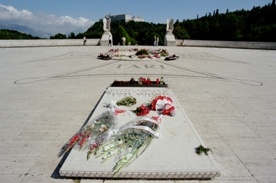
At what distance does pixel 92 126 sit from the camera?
4.82 metres

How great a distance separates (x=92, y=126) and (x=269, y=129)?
4.43 meters

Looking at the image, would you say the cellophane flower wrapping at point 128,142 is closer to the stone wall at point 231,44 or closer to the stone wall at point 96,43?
the stone wall at point 96,43

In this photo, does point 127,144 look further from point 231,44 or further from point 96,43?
point 231,44

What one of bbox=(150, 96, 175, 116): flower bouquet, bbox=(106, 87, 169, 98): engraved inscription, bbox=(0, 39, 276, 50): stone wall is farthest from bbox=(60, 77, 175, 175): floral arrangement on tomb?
bbox=(0, 39, 276, 50): stone wall

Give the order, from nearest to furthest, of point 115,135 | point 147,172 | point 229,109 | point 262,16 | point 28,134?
point 147,172 → point 115,135 → point 28,134 → point 229,109 → point 262,16

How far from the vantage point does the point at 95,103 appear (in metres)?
7.19

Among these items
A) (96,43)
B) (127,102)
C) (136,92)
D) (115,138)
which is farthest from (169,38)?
(115,138)

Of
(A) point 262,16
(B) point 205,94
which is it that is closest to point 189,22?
(A) point 262,16

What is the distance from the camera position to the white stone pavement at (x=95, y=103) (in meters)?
3.98

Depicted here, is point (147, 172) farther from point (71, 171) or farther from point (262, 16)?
point (262, 16)

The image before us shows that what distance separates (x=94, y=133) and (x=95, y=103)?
2.71 metres

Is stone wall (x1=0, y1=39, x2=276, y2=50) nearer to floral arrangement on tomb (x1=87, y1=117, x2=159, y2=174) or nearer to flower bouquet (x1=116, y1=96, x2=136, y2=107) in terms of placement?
flower bouquet (x1=116, y1=96, x2=136, y2=107)

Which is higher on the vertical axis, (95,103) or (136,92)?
(136,92)

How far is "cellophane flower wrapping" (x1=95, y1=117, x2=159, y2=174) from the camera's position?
152 inches
